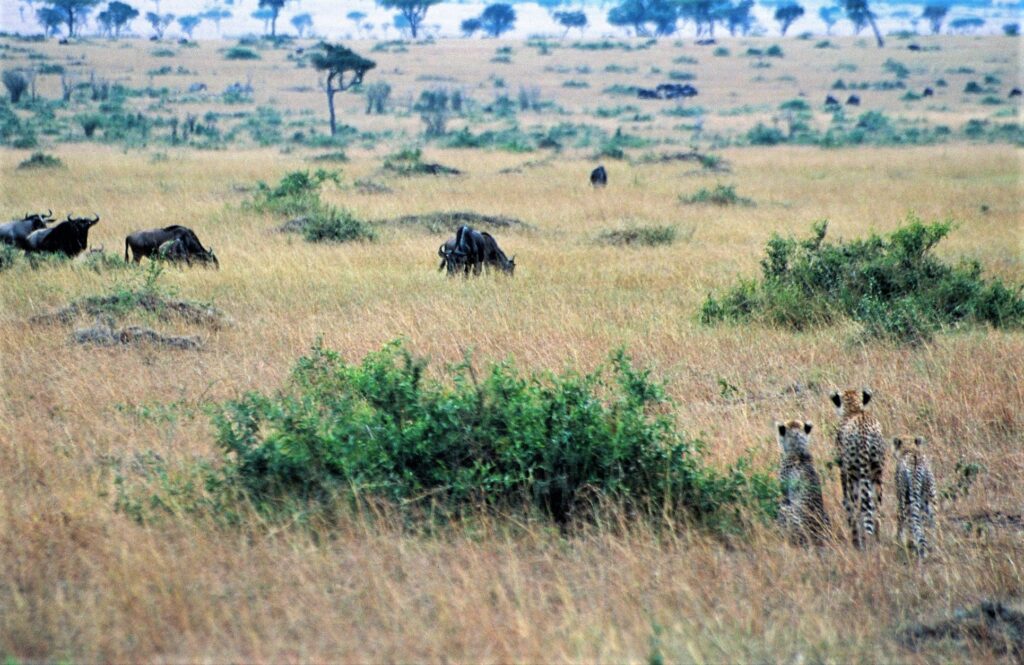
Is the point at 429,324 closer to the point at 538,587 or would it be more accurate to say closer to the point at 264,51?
the point at 538,587

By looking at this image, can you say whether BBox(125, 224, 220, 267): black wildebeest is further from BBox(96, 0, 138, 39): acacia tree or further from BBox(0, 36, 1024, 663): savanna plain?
BBox(96, 0, 138, 39): acacia tree

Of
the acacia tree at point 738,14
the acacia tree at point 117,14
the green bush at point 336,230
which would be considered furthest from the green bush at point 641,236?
the acacia tree at point 738,14

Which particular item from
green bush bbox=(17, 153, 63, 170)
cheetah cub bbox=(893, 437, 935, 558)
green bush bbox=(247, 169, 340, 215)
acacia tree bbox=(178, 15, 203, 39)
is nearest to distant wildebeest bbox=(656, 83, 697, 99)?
green bush bbox=(17, 153, 63, 170)

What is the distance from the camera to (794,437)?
4676 mm

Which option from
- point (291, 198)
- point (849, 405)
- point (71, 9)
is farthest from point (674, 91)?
point (849, 405)

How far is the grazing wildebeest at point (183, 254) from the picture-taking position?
42.1ft

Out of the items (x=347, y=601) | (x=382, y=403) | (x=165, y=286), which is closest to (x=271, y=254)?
(x=165, y=286)

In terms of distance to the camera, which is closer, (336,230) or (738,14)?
(336,230)

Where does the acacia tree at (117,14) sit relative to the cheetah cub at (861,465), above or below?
above

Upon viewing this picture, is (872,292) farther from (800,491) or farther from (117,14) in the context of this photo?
(117,14)

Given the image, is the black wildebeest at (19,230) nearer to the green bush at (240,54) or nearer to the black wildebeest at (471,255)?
the black wildebeest at (471,255)

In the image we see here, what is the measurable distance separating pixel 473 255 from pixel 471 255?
0.11 feet

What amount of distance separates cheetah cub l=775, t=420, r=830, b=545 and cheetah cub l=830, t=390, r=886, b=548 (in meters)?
0.13

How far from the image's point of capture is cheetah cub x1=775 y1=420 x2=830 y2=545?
15.4 feet
